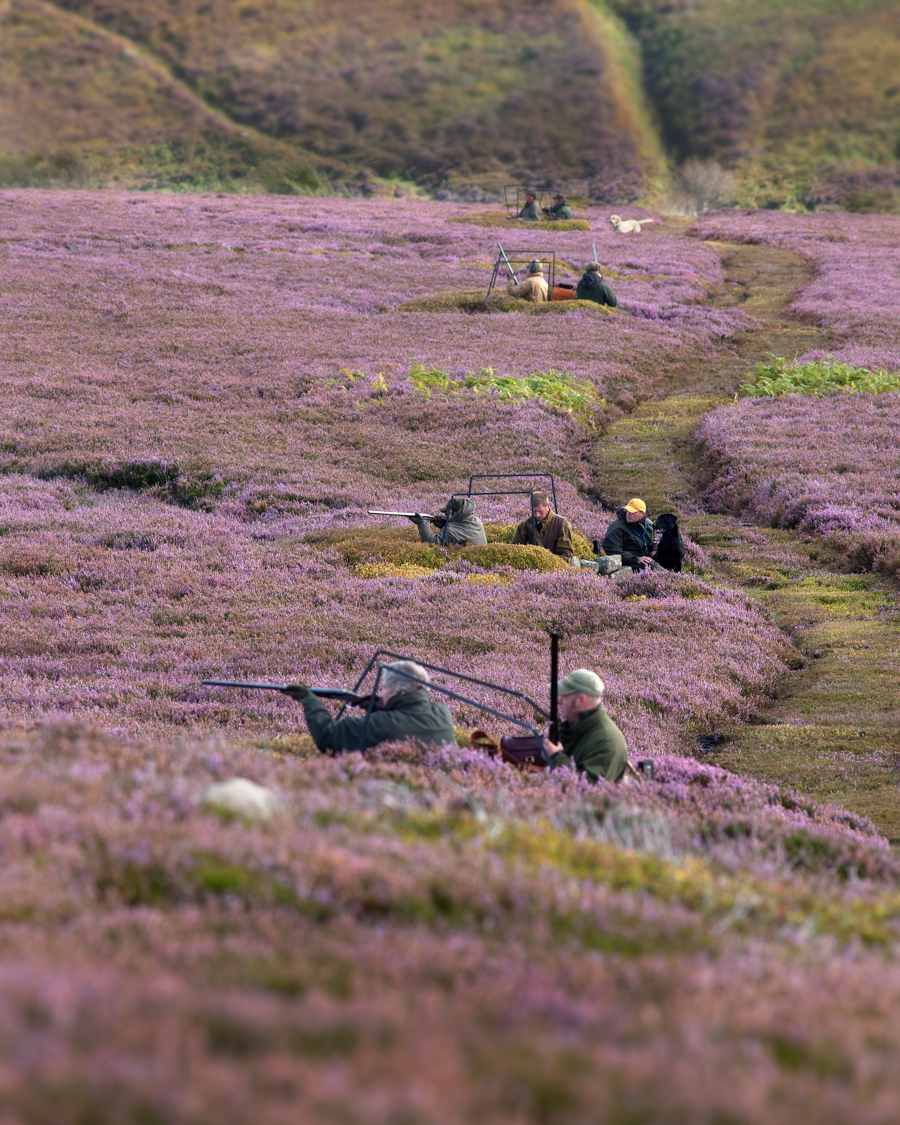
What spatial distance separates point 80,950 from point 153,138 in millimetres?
135773

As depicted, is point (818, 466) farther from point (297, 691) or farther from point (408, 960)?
point (408, 960)

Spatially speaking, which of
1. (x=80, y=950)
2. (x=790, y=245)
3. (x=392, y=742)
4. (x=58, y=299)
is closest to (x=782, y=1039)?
(x=80, y=950)

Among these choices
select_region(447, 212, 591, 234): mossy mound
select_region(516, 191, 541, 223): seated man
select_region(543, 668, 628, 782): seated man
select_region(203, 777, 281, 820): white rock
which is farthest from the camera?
select_region(516, 191, 541, 223): seated man

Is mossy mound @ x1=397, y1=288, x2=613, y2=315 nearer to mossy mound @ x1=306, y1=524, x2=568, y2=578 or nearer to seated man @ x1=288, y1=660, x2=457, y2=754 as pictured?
mossy mound @ x1=306, y1=524, x2=568, y2=578

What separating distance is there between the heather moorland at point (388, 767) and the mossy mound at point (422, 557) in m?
0.10

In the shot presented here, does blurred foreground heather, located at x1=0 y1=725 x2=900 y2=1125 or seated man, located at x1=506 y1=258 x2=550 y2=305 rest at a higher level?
seated man, located at x1=506 y1=258 x2=550 y2=305

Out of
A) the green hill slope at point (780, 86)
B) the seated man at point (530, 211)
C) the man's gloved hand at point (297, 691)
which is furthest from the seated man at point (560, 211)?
the man's gloved hand at point (297, 691)

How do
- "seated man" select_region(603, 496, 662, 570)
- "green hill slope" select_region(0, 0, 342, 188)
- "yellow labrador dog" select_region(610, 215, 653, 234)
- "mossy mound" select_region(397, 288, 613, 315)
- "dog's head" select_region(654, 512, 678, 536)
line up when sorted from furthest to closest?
"green hill slope" select_region(0, 0, 342, 188) → "yellow labrador dog" select_region(610, 215, 653, 234) → "mossy mound" select_region(397, 288, 613, 315) → "seated man" select_region(603, 496, 662, 570) → "dog's head" select_region(654, 512, 678, 536)

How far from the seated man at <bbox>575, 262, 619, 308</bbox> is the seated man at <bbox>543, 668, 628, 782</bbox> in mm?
36441

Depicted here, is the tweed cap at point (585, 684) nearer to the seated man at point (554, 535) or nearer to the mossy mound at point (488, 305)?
the seated man at point (554, 535)

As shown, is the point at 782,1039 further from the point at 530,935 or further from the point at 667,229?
the point at 667,229

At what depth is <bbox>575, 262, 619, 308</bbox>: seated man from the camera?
43.4 m

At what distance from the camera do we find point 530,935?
15.6 feet

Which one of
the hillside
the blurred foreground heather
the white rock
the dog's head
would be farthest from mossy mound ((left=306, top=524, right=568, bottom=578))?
the hillside
